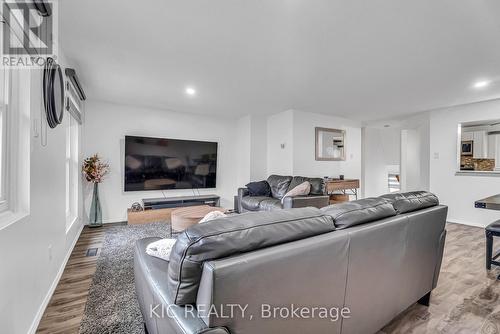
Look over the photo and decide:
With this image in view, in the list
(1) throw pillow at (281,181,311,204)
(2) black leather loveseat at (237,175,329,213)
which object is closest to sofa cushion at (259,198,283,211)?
(2) black leather loveseat at (237,175,329,213)

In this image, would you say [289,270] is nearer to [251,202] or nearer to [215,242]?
[215,242]

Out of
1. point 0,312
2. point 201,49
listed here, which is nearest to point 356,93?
point 201,49

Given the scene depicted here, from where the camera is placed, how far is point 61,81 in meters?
2.22

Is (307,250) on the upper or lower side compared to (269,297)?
upper

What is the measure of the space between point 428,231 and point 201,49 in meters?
2.49

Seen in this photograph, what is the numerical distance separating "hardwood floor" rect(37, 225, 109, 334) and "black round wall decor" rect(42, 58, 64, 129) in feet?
4.57

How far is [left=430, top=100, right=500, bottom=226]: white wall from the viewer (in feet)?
13.4

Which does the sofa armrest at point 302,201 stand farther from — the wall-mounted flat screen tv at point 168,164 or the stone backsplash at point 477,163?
the stone backsplash at point 477,163

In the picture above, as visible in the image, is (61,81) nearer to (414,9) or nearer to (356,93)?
(414,9)

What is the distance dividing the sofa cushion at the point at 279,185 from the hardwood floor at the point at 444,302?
7.86ft

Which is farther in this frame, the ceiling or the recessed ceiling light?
the recessed ceiling light

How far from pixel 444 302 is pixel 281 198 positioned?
8.67ft

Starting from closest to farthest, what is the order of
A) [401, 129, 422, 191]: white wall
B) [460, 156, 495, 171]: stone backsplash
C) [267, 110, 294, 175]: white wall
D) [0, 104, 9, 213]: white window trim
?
[0, 104, 9, 213]: white window trim, [460, 156, 495, 171]: stone backsplash, [267, 110, 294, 175]: white wall, [401, 129, 422, 191]: white wall

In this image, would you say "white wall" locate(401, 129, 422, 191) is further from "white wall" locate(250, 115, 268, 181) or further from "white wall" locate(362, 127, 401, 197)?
"white wall" locate(250, 115, 268, 181)
